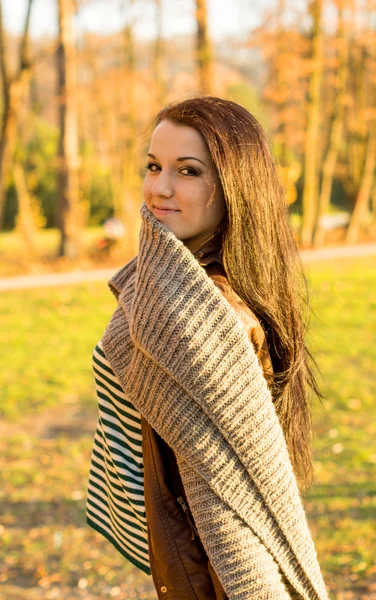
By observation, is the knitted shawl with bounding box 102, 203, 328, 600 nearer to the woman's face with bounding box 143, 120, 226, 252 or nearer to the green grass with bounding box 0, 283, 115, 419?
the woman's face with bounding box 143, 120, 226, 252

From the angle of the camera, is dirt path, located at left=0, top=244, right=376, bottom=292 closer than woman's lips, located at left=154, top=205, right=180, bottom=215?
No

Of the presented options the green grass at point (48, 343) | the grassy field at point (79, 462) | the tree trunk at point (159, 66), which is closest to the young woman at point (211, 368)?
the grassy field at point (79, 462)

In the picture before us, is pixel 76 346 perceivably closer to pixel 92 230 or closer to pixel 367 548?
pixel 367 548

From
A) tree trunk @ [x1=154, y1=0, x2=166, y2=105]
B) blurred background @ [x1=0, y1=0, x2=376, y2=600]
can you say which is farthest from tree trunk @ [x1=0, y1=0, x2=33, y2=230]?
tree trunk @ [x1=154, y1=0, x2=166, y2=105]

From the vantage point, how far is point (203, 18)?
1260 cm

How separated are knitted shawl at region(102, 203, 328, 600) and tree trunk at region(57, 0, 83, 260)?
11.8 meters

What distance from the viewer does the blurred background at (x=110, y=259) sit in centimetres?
373

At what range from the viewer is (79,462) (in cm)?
480

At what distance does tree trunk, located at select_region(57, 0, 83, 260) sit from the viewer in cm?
1223

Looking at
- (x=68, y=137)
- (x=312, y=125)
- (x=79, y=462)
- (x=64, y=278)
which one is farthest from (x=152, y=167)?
(x=312, y=125)

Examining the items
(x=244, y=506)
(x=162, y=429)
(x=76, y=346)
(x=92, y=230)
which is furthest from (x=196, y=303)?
(x=92, y=230)

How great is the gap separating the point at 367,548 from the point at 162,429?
8.16ft

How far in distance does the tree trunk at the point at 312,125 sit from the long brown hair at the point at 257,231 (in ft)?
43.3

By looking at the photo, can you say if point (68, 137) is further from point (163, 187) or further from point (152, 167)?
point (163, 187)
